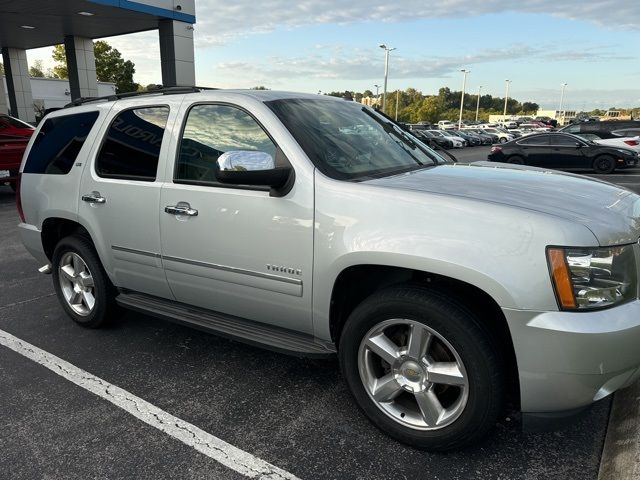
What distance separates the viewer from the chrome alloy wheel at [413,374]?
8.13 feet

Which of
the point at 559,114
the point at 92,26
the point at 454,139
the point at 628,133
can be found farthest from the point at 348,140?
the point at 559,114

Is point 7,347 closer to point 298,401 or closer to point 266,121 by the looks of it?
point 298,401

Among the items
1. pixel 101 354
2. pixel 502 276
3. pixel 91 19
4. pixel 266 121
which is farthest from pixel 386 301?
pixel 91 19

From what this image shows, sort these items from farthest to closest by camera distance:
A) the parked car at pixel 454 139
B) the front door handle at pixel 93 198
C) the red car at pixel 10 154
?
the parked car at pixel 454 139 → the red car at pixel 10 154 → the front door handle at pixel 93 198

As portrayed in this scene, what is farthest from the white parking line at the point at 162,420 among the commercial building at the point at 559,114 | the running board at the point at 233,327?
the commercial building at the point at 559,114

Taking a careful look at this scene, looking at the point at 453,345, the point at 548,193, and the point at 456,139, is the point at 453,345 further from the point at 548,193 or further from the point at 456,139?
the point at 456,139

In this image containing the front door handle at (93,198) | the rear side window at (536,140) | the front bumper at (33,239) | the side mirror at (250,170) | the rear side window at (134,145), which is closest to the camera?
the side mirror at (250,170)

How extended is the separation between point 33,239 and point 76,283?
0.64 meters

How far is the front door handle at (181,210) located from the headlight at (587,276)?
203 cm

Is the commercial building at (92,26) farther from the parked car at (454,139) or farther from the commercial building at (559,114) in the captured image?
the commercial building at (559,114)

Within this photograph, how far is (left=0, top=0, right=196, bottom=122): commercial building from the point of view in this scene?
1761 centimetres

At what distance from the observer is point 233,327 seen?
3191mm

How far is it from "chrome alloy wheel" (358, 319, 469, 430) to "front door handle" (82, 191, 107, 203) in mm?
2272

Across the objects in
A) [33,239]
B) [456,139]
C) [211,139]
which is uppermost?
[211,139]
